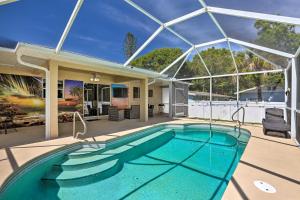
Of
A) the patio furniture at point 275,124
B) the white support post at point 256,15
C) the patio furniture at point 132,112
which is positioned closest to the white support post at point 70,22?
the white support post at point 256,15

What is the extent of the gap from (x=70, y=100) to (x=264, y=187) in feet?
34.7

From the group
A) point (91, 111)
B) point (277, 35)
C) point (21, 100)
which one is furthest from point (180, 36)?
point (21, 100)

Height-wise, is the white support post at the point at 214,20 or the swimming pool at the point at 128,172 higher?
the white support post at the point at 214,20

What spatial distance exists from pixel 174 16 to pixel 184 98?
9007 mm

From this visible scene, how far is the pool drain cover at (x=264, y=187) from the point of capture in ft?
9.31

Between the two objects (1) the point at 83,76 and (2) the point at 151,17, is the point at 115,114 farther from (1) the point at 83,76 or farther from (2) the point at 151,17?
(2) the point at 151,17

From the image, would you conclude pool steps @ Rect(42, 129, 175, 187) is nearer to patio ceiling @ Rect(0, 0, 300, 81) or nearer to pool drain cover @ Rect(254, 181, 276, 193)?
pool drain cover @ Rect(254, 181, 276, 193)

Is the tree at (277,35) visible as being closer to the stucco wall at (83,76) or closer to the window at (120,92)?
the stucco wall at (83,76)

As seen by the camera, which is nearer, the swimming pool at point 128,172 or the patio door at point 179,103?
the swimming pool at point 128,172

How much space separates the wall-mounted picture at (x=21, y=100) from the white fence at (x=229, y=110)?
10.7m

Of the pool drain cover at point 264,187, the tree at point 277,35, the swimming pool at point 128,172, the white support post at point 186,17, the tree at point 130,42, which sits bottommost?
the swimming pool at point 128,172

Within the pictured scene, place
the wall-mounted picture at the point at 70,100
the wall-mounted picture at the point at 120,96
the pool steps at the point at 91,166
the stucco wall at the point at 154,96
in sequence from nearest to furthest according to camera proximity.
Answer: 1. the pool steps at the point at 91,166
2. the wall-mounted picture at the point at 70,100
3. the wall-mounted picture at the point at 120,96
4. the stucco wall at the point at 154,96

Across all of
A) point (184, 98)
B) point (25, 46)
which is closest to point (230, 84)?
point (184, 98)

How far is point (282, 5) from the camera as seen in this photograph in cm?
400
